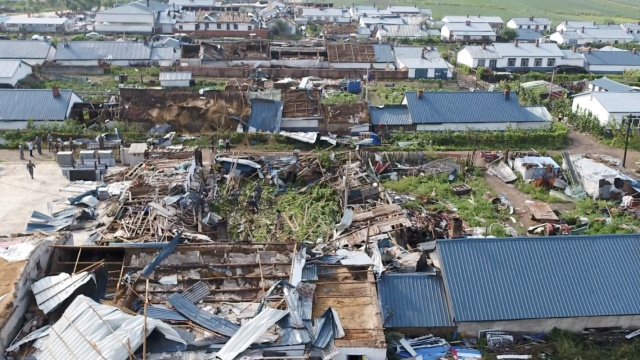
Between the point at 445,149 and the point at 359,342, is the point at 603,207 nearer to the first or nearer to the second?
the point at 445,149

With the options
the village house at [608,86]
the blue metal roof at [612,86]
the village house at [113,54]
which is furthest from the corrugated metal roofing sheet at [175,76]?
the blue metal roof at [612,86]

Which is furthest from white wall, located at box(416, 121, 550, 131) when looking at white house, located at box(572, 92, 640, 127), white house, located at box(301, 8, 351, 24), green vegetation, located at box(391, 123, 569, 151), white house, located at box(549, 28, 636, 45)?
white house, located at box(301, 8, 351, 24)

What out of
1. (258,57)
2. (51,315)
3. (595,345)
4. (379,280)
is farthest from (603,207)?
(258,57)

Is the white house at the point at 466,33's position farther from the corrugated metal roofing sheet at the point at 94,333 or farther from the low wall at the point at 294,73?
the corrugated metal roofing sheet at the point at 94,333

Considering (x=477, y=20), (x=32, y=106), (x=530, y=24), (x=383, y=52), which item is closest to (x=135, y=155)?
(x=32, y=106)

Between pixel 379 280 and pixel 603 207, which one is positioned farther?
pixel 603 207
